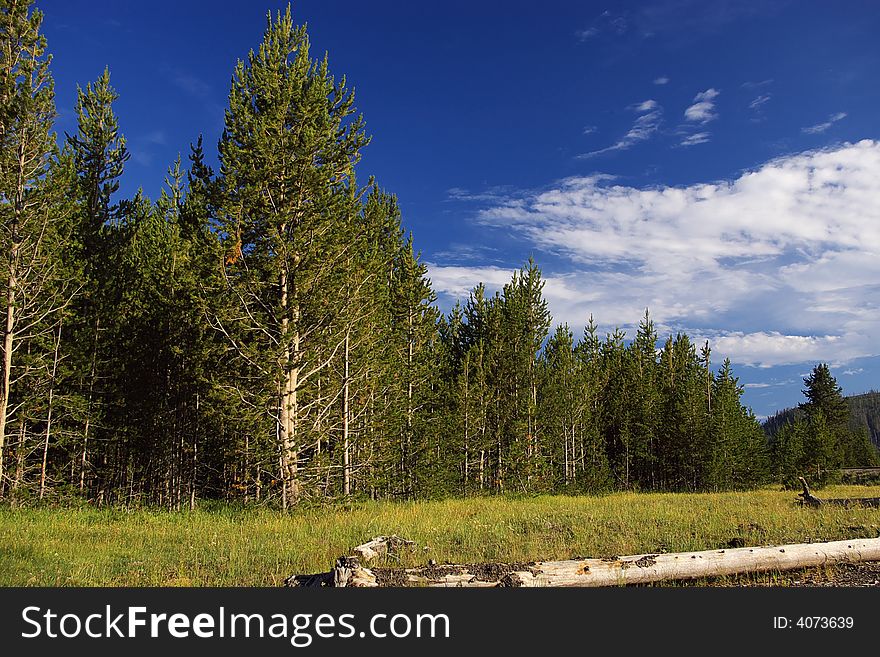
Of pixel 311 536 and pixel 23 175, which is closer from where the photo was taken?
pixel 311 536

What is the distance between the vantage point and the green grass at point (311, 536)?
922cm

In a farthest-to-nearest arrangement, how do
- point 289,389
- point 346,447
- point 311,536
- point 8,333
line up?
1. point 346,447
2. point 289,389
3. point 8,333
4. point 311,536

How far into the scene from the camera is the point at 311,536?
12.2m

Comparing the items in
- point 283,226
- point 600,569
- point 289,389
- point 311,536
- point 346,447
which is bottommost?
point 311,536

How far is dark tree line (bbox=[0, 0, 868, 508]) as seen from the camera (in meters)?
16.5

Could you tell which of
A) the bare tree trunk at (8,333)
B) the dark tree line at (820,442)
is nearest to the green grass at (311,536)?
the bare tree trunk at (8,333)

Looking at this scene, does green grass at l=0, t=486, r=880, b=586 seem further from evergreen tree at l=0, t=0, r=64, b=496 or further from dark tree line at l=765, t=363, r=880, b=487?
dark tree line at l=765, t=363, r=880, b=487

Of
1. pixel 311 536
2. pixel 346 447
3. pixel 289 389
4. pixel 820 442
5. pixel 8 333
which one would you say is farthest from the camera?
pixel 820 442

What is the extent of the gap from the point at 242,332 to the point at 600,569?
12.4 meters

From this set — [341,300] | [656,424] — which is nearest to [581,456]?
[656,424]

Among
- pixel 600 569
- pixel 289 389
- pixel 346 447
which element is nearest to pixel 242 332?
pixel 289 389

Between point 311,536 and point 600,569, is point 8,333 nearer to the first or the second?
point 311,536

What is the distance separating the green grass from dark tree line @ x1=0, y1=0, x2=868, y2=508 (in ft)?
8.96

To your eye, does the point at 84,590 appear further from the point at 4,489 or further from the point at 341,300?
the point at 4,489
